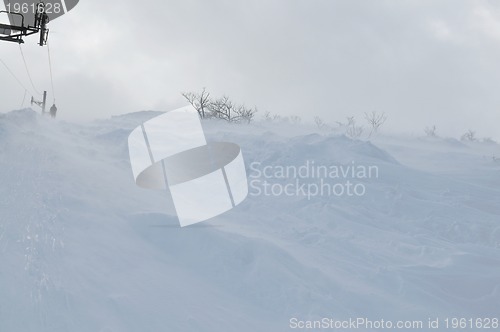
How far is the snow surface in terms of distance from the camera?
22.7 feet

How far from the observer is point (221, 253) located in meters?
→ 8.77

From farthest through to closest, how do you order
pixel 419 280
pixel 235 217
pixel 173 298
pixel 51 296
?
pixel 235 217, pixel 419 280, pixel 173 298, pixel 51 296

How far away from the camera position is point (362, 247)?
1027cm

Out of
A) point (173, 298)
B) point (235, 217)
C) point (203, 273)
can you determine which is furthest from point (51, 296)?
point (235, 217)

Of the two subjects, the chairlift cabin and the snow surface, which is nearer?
the snow surface

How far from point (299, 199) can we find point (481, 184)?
6727 millimetres

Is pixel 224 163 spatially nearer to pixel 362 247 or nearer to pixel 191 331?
pixel 362 247

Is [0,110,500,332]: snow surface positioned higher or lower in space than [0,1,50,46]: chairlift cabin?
lower

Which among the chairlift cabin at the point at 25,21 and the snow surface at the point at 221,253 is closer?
the snow surface at the point at 221,253

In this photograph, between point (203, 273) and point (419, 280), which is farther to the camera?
point (419, 280)

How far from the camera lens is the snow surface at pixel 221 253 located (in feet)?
22.7

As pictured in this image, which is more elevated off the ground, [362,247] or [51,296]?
[51,296]

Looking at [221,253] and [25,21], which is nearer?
[221,253]

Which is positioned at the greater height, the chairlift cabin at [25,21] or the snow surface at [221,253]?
the chairlift cabin at [25,21]
